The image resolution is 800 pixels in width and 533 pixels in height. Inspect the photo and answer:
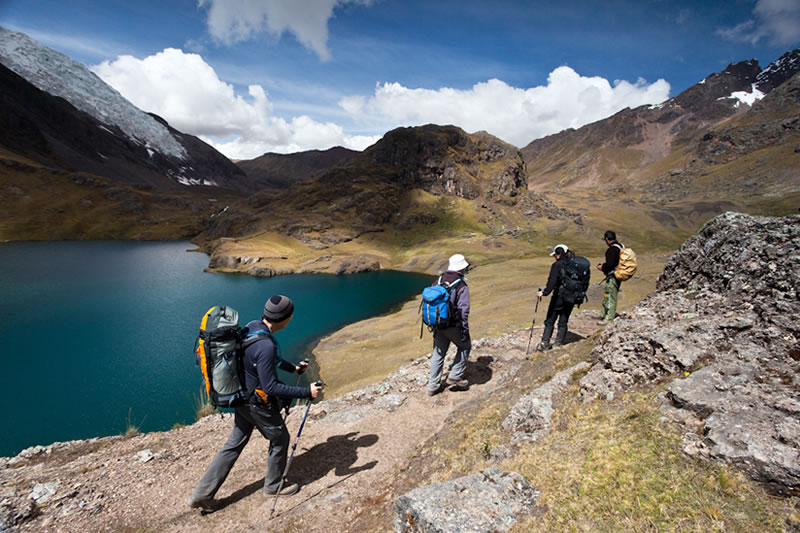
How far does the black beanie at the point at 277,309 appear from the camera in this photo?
A: 670 centimetres

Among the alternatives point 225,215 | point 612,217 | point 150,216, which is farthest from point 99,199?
point 612,217

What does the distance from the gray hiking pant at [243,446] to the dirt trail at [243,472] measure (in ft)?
1.76

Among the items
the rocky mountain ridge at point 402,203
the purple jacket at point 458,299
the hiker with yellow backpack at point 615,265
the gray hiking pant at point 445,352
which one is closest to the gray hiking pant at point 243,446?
the gray hiking pant at point 445,352

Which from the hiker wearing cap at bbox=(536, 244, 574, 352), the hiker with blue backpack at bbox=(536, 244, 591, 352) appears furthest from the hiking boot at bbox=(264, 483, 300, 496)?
the hiker wearing cap at bbox=(536, 244, 574, 352)

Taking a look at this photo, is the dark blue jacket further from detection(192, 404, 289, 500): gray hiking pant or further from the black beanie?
detection(192, 404, 289, 500): gray hiking pant

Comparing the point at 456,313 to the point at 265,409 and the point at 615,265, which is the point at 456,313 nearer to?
the point at 265,409

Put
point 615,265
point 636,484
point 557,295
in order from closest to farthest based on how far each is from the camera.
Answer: point 636,484 < point 557,295 < point 615,265

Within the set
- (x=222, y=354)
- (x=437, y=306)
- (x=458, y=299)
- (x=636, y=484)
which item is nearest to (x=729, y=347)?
(x=636, y=484)

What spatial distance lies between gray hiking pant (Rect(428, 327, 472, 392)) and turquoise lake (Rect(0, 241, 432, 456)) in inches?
800

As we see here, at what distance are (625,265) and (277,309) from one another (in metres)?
12.5

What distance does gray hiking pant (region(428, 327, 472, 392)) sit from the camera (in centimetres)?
1042

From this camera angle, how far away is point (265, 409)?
669 cm

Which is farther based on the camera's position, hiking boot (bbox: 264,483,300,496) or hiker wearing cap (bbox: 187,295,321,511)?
hiking boot (bbox: 264,483,300,496)

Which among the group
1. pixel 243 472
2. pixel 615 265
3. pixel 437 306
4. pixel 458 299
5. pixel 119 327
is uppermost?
pixel 615 265
